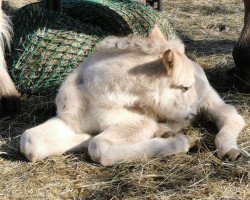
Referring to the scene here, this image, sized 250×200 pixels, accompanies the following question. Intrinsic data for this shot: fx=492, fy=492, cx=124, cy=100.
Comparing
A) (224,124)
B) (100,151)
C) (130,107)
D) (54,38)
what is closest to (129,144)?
(100,151)

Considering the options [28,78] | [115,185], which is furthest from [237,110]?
[28,78]

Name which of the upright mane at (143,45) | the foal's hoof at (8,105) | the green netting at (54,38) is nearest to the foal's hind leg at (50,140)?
the upright mane at (143,45)

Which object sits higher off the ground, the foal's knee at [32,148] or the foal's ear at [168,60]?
the foal's ear at [168,60]

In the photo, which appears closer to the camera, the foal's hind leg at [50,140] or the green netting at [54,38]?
the foal's hind leg at [50,140]

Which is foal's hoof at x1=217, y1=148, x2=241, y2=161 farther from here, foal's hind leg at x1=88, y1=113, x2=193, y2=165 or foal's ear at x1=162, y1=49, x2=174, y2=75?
foal's ear at x1=162, y1=49, x2=174, y2=75

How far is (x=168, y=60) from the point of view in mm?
3133

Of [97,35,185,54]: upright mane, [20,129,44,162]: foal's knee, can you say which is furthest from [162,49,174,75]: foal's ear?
[20,129,44,162]: foal's knee

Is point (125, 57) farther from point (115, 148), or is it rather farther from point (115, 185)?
point (115, 185)

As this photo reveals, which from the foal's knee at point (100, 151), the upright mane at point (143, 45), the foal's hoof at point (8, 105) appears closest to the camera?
the foal's knee at point (100, 151)

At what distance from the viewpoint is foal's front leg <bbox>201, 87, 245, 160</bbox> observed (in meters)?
3.09

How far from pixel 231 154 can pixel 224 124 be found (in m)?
0.46

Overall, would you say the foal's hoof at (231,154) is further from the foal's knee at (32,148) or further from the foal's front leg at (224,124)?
the foal's knee at (32,148)

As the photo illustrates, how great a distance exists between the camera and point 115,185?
2834 mm

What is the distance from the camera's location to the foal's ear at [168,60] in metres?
3.09
